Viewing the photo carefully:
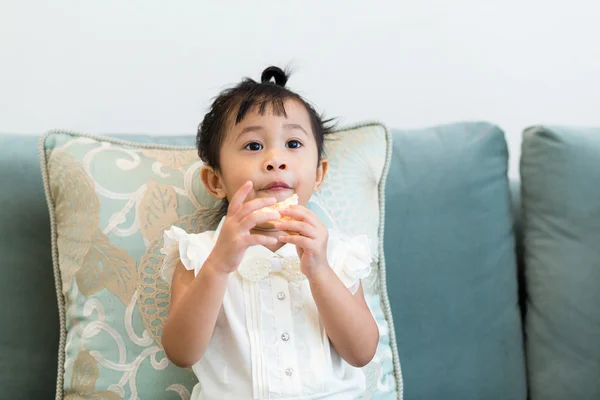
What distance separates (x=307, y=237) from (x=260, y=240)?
0.09 m

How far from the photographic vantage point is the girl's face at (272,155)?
1.16 m

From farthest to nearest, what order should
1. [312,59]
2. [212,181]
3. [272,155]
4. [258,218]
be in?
[312,59]
[212,181]
[272,155]
[258,218]

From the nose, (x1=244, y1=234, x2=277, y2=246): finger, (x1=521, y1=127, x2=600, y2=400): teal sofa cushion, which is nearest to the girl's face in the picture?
the nose

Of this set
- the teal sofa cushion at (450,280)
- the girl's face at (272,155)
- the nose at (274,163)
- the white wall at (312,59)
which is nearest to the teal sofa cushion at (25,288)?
the white wall at (312,59)

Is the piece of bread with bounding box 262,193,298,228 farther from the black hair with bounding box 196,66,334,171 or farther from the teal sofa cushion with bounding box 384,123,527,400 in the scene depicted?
the teal sofa cushion with bounding box 384,123,527,400

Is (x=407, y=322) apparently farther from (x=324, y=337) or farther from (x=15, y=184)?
(x=15, y=184)

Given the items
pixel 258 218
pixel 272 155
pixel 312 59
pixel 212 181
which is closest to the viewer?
pixel 258 218

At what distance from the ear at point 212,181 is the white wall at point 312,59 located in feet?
1.52

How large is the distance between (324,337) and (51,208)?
59 centimetres

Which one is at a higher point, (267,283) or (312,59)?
(312,59)

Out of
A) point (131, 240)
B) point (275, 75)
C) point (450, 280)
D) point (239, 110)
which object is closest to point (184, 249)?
point (131, 240)

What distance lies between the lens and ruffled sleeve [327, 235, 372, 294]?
4.04 ft

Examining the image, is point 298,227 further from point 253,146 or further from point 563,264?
point 563,264

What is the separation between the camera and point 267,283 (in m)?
1.21
